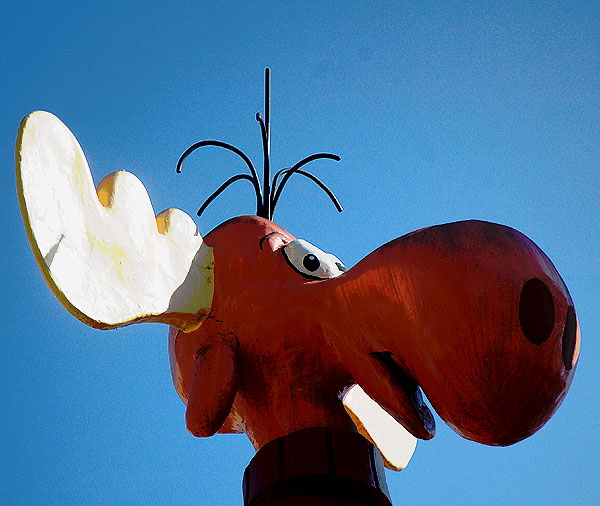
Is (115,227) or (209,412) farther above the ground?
(115,227)

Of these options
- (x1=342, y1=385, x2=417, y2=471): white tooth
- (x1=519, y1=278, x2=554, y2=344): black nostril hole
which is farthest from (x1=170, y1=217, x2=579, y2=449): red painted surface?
(x1=342, y1=385, x2=417, y2=471): white tooth

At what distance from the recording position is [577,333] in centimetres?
183

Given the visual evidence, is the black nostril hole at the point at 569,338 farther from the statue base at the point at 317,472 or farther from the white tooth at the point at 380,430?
the white tooth at the point at 380,430

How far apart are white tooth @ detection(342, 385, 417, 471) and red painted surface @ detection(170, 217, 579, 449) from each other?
280 mm

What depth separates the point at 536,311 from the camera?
5.80 feet

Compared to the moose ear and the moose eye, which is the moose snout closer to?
the moose eye

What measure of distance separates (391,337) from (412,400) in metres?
0.15

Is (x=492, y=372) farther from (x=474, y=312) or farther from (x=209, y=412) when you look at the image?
(x=209, y=412)

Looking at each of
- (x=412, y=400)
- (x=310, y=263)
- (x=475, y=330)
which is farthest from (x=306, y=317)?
(x=475, y=330)

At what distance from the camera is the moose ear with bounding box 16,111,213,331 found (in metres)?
1.80

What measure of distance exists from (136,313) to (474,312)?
2.39 ft

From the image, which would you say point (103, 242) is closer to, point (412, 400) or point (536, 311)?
point (412, 400)

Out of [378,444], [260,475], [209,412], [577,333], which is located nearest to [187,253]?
[209,412]

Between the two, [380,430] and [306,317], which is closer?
[306,317]
